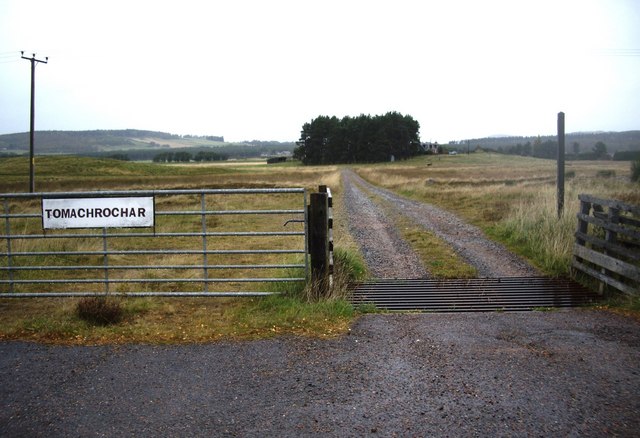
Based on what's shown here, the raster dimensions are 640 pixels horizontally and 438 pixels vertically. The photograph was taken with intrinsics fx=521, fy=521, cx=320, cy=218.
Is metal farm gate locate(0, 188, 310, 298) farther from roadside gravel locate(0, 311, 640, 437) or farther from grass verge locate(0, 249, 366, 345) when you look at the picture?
roadside gravel locate(0, 311, 640, 437)

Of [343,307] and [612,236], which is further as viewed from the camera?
[612,236]

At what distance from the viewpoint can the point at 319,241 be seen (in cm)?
730

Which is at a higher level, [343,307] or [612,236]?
[612,236]

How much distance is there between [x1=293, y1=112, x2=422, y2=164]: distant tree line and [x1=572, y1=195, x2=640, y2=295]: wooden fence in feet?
357

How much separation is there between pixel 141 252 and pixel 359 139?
114 metres

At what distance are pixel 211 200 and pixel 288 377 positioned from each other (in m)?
25.5

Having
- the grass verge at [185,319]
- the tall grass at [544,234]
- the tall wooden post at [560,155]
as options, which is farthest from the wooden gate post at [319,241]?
the tall wooden post at [560,155]

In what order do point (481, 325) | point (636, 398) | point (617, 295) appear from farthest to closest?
point (617, 295) → point (481, 325) → point (636, 398)

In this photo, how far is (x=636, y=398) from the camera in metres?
4.25

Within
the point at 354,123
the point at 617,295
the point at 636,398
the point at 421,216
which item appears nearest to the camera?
the point at 636,398

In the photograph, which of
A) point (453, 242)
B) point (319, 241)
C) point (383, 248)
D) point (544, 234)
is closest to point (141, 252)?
point (319, 241)

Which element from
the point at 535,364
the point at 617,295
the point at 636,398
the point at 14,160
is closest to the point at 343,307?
the point at 535,364

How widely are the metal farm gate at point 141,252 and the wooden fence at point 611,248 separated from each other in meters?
4.42

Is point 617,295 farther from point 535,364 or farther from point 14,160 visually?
point 14,160
